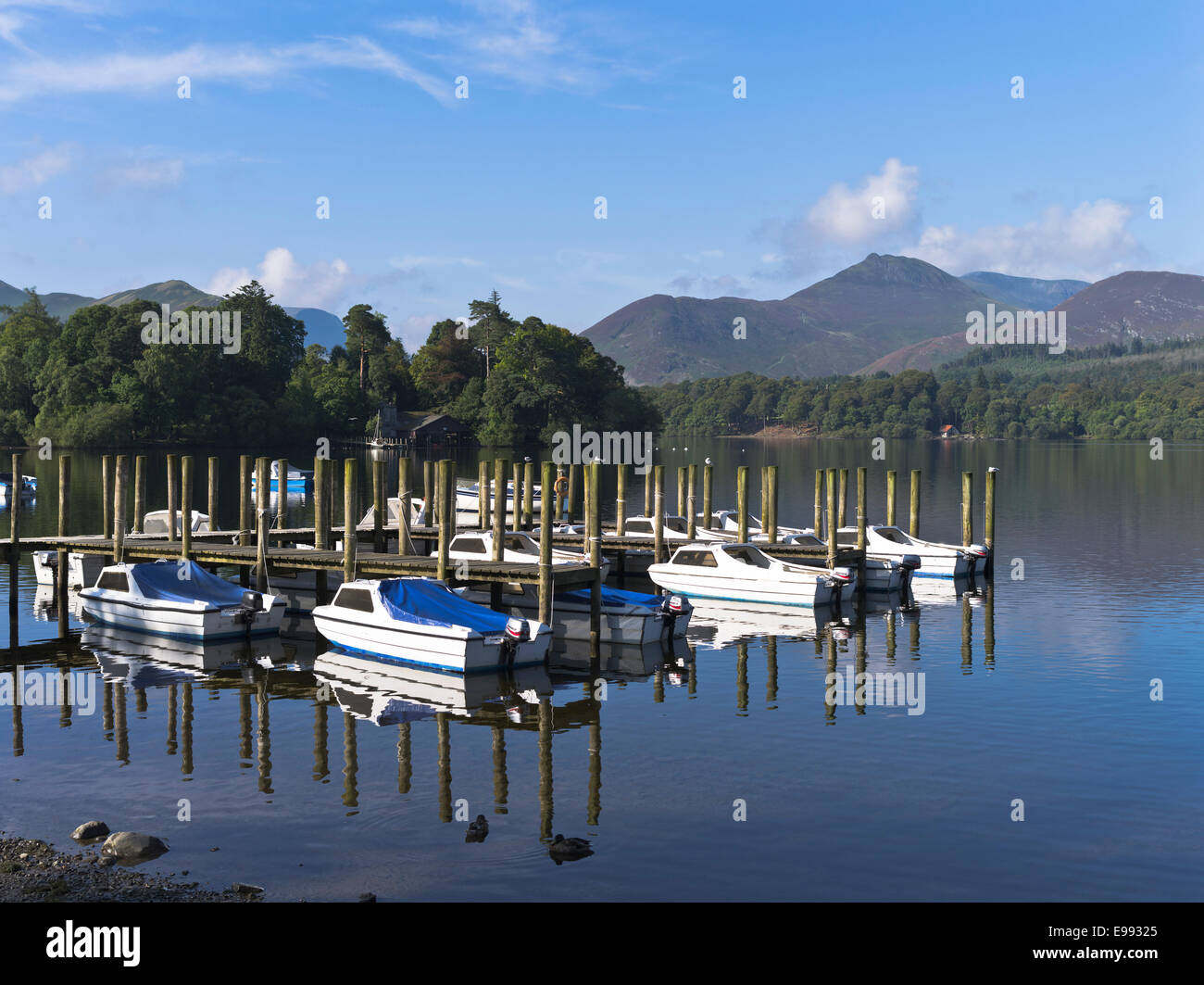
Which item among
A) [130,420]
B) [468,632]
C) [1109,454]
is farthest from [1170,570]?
[1109,454]

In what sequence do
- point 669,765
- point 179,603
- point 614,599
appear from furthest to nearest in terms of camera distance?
point 614,599, point 179,603, point 669,765

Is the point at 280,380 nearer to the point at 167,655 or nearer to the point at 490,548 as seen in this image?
the point at 490,548

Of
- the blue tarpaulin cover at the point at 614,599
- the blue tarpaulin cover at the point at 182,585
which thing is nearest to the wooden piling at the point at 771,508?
the blue tarpaulin cover at the point at 614,599

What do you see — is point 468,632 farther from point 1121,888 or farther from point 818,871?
point 1121,888

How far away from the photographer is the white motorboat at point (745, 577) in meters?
39.4

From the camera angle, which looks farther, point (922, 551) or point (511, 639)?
point (922, 551)

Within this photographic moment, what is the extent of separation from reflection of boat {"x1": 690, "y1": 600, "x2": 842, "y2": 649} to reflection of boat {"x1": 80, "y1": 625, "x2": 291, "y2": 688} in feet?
39.5

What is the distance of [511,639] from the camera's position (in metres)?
28.7

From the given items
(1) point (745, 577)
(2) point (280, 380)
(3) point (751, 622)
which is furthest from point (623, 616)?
(2) point (280, 380)

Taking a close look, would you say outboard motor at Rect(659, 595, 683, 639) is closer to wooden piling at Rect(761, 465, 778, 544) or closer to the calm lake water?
the calm lake water

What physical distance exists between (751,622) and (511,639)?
11.4m

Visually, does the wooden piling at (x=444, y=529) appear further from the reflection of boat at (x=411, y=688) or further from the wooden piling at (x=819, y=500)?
the wooden piling at (x=819, y=500)
